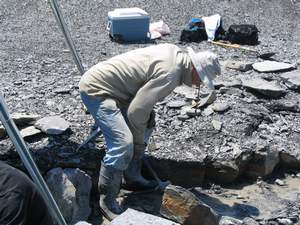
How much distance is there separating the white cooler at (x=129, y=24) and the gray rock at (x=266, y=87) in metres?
2.48

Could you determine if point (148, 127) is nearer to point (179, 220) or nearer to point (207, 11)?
point (179, 220)

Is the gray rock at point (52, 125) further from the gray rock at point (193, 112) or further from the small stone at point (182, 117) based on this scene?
the gray rock at point (193, 112)

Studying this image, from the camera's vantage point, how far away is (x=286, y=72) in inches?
274

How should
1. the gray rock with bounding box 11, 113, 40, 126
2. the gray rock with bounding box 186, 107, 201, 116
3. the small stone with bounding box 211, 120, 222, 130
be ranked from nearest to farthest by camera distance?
the gray rock with bounding box 11, 113, 40, 126, the small stone with bounding box 211, 120, 222, 130, the gray rock with bounding box 186, 107, 201, 116

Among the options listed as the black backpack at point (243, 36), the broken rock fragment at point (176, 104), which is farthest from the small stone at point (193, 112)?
the black backpack at point (243, 36)

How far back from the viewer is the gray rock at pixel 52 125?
5078 mm

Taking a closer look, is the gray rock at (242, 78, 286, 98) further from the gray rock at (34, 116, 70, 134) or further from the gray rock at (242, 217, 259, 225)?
the gray rock at (34, 116, 70, 134)

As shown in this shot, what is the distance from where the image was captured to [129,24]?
8.39 meters

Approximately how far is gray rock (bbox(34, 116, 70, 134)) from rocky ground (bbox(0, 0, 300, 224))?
6 centimetres

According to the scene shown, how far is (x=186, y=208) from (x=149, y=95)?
1014 millimetres

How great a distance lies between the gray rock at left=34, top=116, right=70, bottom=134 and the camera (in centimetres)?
508

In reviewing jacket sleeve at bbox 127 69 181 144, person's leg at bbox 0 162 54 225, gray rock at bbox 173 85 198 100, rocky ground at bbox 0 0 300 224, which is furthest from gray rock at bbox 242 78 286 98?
person's leg at bbox 0 162 54 225

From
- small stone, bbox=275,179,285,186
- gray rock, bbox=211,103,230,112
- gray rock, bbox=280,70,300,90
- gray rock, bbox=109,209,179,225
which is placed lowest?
small stone, bbox=275,179,285,186

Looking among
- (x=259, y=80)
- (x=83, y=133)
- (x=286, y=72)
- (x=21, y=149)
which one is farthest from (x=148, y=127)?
(x=286, y=72)
